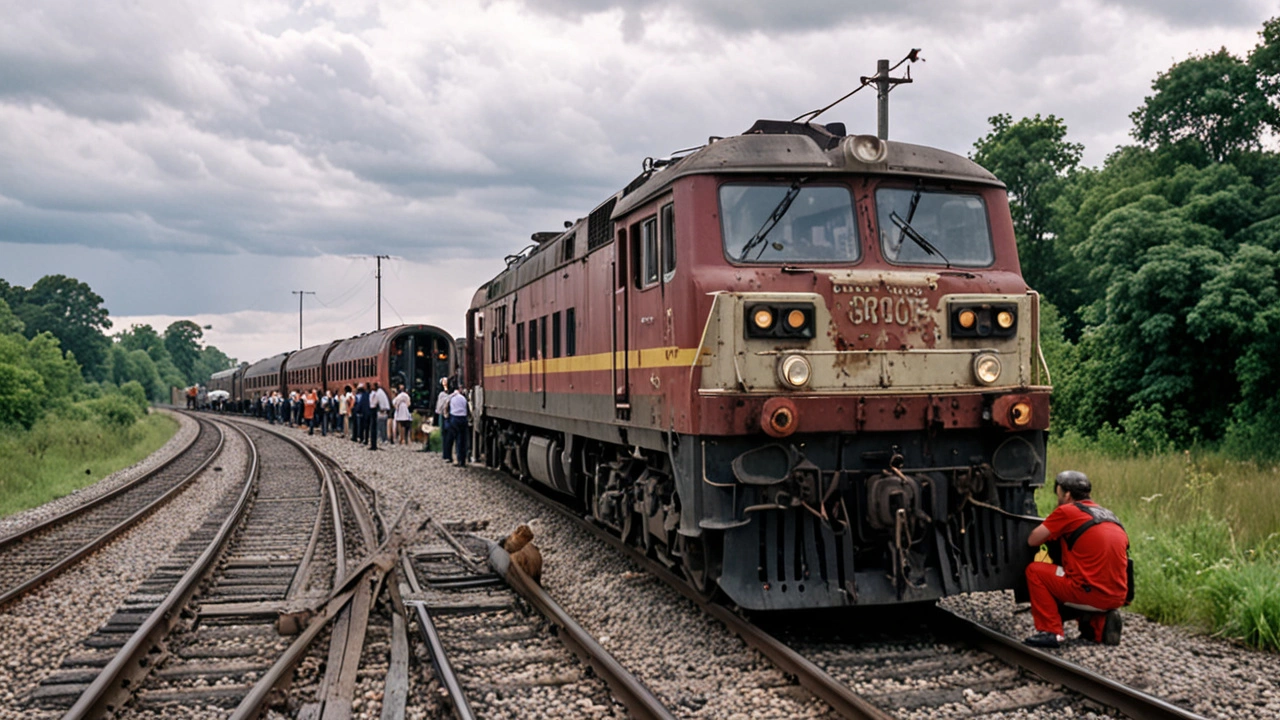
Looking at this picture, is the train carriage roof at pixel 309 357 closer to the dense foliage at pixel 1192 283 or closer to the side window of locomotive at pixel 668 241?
the dense foliage at pixel 1192 283

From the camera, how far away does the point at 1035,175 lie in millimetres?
42844

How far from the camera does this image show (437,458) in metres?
23.8

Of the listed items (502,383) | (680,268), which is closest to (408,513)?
(502,383)

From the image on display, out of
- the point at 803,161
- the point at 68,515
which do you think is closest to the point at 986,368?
the point at 803,161

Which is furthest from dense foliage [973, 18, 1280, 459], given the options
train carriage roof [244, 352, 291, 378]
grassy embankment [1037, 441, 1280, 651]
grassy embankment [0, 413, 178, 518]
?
train carriage roof [244, 352, 291, 378]

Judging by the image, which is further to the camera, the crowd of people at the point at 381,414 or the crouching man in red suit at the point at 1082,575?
the crowd of people at the point at 381,414

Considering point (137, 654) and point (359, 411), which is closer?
point (137, 654)

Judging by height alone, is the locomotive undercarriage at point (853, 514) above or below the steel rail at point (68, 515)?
above

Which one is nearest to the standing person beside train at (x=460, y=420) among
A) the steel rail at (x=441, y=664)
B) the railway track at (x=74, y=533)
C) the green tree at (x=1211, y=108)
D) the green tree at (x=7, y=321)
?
the railway track at (x=74, y=533)

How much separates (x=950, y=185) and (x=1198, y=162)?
2442cm

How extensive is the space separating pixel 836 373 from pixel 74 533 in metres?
10.5

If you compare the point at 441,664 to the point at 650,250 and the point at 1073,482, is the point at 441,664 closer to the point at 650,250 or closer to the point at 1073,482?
the point at 650,250

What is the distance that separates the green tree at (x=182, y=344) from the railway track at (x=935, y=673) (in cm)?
17954

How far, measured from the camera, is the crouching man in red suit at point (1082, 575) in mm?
6520
